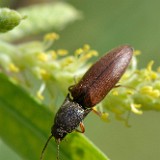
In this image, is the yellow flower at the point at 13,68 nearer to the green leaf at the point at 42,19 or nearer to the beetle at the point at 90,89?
the beetle at the point at 90,89

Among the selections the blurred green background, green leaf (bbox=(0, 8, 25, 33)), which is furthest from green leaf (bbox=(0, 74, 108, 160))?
the blurred green background

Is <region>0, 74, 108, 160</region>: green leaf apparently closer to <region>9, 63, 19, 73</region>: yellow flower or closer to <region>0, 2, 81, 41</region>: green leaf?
<region>9, 63, 19, 73</region>: yellow flower

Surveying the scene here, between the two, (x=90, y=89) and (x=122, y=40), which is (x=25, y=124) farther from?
(x=122, y=40)

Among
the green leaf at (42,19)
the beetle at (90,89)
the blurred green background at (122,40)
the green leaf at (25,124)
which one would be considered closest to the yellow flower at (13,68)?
the green leaf at (25,124)

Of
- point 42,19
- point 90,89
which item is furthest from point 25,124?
point 42,19

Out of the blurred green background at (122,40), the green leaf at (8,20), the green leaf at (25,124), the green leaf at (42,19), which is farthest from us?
the blurred green background at (122,40)

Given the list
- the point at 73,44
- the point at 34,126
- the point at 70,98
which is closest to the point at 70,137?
the point at 34,126

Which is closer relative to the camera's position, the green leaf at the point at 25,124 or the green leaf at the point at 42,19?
the green leaf at the point at 25,124
